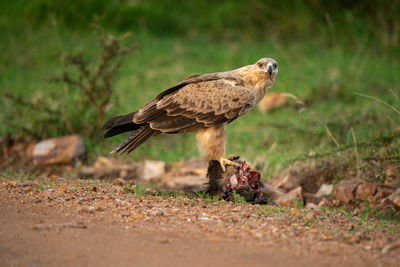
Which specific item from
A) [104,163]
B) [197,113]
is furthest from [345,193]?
[104,163]

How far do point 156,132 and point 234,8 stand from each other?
7.66 meters

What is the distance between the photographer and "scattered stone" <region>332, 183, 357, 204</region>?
531cm

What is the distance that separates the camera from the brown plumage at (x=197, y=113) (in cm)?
482

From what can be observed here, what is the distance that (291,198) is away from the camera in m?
5.36

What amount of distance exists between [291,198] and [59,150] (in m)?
3.14

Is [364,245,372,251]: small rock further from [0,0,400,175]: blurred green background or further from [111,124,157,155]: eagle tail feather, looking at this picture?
[0,0,400,175]: blurred green background

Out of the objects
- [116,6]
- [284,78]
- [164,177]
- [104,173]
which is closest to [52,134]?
[104,173]

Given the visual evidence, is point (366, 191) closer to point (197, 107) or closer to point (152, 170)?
point (197, 107)

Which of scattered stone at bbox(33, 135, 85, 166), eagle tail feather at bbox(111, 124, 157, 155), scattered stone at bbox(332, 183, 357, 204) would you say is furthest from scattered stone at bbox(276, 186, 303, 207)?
scattered stone at bbox(33, 135, 85, 166)

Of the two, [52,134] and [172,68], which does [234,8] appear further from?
[52,134]

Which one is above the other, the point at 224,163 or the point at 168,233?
the point at 224,163

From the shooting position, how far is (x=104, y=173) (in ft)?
21.5

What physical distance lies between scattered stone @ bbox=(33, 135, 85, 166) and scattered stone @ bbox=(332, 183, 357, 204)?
332 cm

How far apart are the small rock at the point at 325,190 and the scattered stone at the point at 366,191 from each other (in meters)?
0.34
